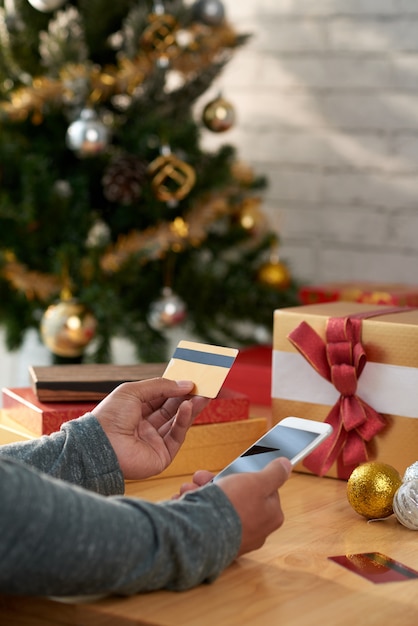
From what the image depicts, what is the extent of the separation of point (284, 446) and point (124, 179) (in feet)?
3.34

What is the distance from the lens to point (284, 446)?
960 millimetres

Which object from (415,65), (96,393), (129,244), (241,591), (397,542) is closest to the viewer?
(241,591)

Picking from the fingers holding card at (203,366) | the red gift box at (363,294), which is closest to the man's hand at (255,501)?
the fingers holding card at (203,366)

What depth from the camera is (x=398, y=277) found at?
6.84 ft

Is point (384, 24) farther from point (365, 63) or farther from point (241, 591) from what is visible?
point (241, 591)

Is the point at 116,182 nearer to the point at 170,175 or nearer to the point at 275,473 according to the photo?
the point at 170,175

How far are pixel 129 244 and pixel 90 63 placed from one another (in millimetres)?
381

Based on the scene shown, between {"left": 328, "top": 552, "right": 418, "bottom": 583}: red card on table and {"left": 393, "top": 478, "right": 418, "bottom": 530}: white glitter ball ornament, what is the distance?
0.08 m

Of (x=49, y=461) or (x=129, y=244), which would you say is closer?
(x=49, y=461)

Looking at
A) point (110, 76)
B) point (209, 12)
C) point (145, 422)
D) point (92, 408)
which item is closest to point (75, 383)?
point (92, 408)

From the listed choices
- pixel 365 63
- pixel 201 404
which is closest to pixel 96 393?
pixel 201 404

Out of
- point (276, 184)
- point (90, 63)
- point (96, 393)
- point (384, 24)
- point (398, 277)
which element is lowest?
point (96, 393)

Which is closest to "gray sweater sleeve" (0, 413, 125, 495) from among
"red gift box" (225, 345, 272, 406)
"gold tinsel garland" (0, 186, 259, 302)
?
"red gift box" (225, 345, 272, 406)

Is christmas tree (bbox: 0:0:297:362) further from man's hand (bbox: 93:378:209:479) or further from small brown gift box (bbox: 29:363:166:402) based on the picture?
man's hand (bbox: 93:378:209:479)
